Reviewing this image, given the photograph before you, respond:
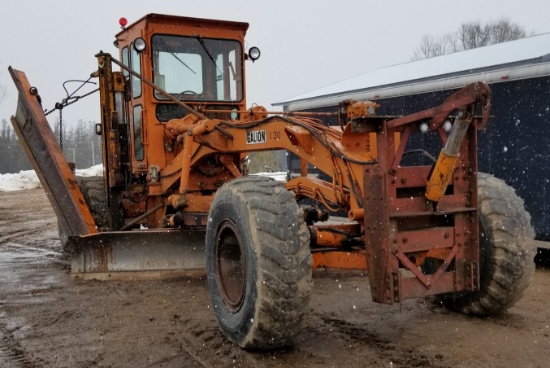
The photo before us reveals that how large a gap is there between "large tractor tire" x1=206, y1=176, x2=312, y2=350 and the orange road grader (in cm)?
1

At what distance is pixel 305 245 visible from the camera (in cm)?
444

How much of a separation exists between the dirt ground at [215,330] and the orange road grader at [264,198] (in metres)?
0.25

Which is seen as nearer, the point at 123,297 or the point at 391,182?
the point at 391,182

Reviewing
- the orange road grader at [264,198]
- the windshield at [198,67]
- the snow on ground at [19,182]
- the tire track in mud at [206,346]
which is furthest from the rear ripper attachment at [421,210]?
the snow on ground at [19,182]

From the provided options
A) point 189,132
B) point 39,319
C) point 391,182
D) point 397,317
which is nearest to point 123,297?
point 39,319

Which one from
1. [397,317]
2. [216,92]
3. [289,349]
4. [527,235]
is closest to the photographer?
[289,349]

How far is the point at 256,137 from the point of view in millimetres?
6219

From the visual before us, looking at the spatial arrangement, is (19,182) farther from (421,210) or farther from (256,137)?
(421,210)

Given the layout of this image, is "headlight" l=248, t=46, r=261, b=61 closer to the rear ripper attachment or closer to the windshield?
the windshield

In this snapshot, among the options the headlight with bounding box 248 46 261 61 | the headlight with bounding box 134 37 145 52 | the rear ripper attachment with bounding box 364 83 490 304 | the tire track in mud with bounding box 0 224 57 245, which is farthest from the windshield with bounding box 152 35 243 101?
the tire track in mud with bounding box 0 224 57 245

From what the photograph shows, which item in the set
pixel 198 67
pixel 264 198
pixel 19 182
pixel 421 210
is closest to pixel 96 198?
pixel 198 67

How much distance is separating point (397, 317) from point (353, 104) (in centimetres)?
200

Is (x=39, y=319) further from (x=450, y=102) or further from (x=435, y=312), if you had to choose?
(x=450, y=102)

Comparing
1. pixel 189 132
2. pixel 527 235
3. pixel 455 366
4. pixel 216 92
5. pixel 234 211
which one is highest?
pixel 216 92
